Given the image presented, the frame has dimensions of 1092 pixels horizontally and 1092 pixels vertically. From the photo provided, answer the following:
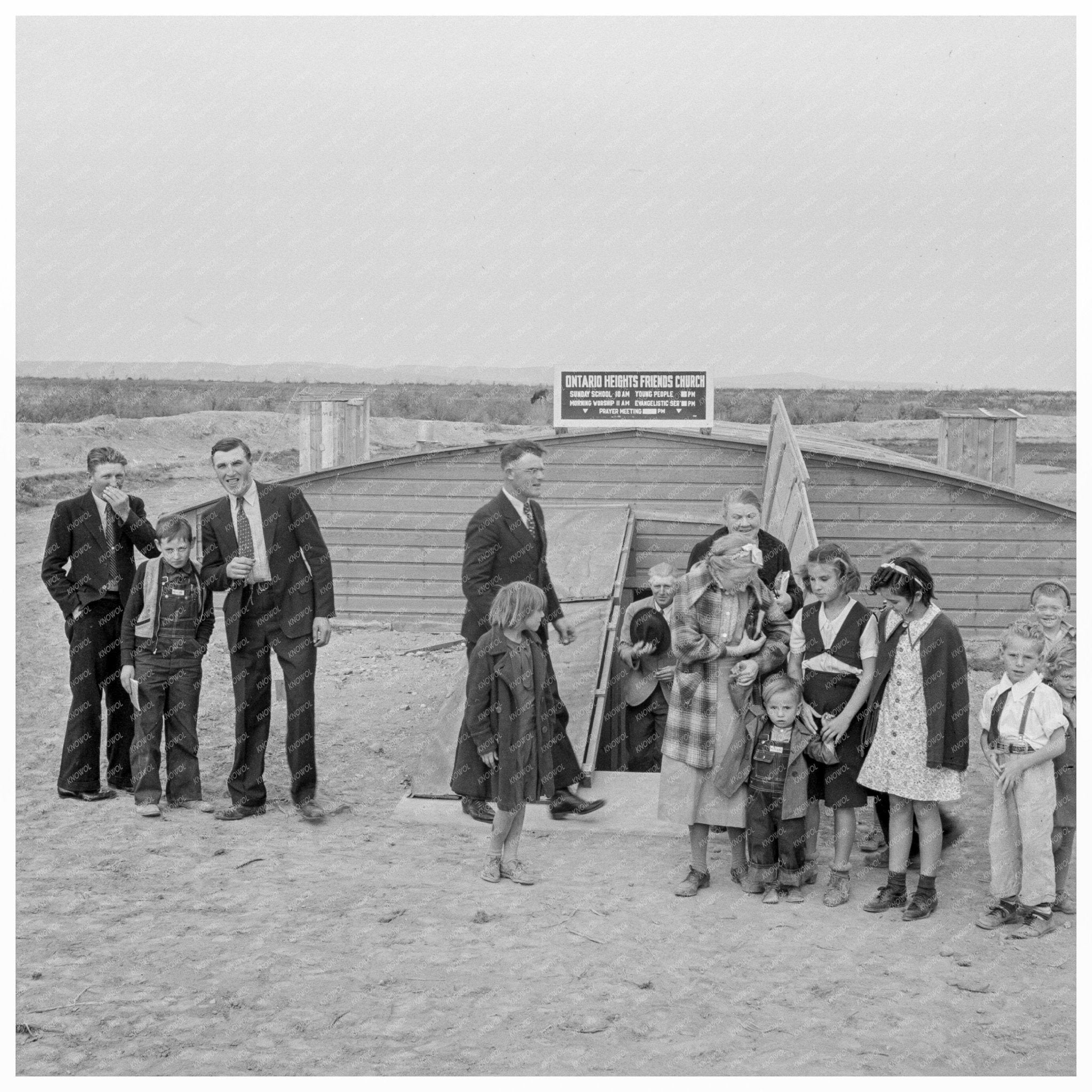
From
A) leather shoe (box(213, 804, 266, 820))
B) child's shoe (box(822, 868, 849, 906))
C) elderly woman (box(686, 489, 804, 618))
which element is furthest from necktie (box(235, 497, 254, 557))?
child's shoe (box(822, 868, 849, 906))

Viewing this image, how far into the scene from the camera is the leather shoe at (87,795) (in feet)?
22.5

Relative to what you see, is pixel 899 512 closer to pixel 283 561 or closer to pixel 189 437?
pixel 283 561

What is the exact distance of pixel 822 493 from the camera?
13.6 m

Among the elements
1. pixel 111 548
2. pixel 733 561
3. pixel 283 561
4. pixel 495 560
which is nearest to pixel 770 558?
pixel 733 561

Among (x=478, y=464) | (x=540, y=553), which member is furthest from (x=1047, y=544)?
(x=540, y=553)

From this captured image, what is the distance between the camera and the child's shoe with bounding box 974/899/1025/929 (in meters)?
5.32

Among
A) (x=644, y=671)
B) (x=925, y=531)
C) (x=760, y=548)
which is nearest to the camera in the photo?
(x=760, y=548)

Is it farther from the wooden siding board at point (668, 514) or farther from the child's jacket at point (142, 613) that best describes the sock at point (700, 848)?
the wooden siding board at point (668, 514)

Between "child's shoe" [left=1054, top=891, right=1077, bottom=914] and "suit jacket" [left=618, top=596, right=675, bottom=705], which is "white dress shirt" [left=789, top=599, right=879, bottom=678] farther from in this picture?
"suit jacket" [left=618, top=596, right=675, bottom=705]

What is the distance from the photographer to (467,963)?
4906 millimetres

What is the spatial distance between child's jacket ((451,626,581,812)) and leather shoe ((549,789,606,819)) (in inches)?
37.6

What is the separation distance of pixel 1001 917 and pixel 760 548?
2004 mm

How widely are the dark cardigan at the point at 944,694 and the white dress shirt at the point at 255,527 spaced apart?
319cm

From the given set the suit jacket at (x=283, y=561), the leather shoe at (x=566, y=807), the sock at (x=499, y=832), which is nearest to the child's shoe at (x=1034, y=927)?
the sock at (x=499, y=832)
